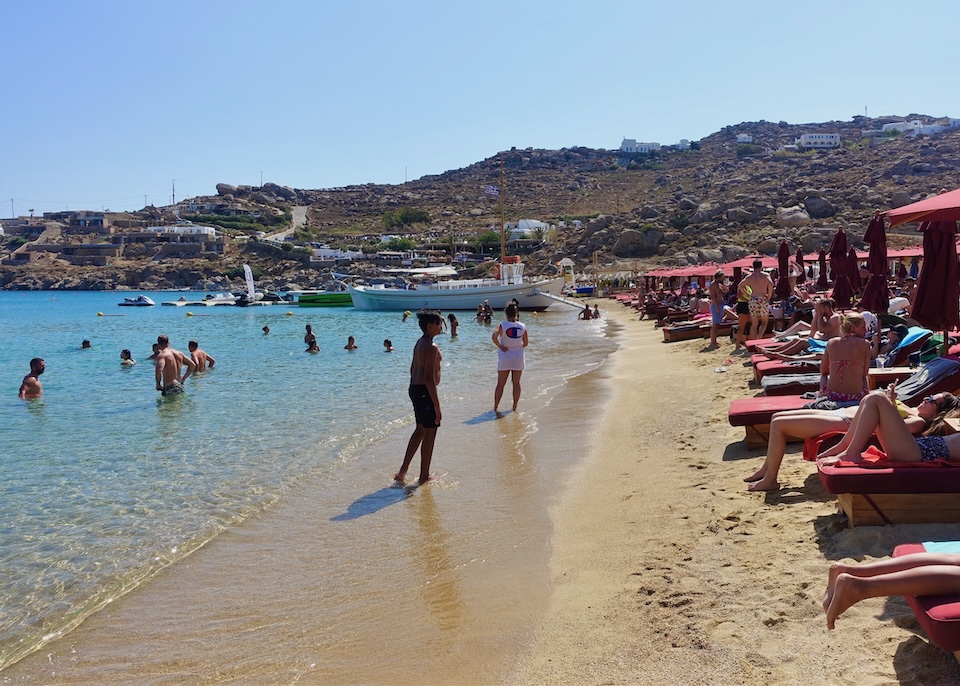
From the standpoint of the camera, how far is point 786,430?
17.8ft

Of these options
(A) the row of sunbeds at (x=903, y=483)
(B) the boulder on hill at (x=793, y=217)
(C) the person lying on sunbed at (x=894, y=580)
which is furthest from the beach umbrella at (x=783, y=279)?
(B) the boulder on hill at (x=793, y=217)

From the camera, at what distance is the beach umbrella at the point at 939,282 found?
21.5 ft

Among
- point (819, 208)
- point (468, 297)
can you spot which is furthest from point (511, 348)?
point (819, 208)

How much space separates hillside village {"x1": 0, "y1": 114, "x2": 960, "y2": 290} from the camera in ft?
218

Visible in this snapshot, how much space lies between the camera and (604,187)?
133875 millimetres

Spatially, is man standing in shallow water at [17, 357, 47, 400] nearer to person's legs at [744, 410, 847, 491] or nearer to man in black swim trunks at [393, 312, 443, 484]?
man in black swim trunks at [393, 312, 443, 484]

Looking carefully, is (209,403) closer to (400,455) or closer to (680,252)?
(400,455)

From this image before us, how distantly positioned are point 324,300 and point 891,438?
6638 cm

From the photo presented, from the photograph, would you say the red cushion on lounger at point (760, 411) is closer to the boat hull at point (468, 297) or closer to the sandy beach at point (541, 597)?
the sandy beach at point (541, 597)

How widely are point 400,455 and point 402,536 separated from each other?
2.93m

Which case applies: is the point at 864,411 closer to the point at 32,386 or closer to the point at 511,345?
the point at 511,345

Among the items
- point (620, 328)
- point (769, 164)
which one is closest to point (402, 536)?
point (620, 328)

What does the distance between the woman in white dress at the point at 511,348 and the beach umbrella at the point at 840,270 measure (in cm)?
575

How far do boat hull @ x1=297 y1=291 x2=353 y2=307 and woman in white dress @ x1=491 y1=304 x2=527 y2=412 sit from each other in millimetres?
57354
